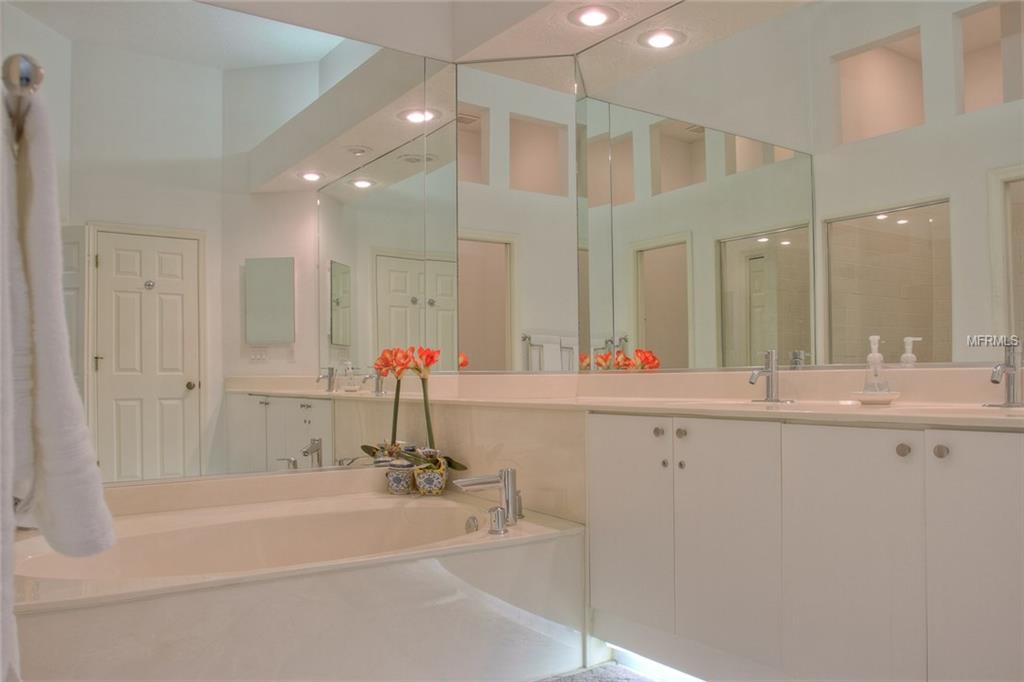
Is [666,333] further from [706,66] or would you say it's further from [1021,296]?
[1021,296]

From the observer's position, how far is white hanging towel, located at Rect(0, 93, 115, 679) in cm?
75

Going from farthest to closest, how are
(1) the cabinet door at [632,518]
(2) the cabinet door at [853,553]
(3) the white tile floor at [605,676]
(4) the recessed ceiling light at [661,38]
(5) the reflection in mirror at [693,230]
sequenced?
(4) the recessed ceiling light at [661,38] → (5) the reflection in mirror at [693,230] → (3) the white tile floor at [605,676] → (1) the cabinet door at [632,518] → (2) the cabinet door at [853,553]

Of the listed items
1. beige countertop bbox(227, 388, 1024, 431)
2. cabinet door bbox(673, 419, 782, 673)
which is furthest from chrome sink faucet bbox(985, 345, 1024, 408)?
cabinet door bbox(673, 419, 782, 673)

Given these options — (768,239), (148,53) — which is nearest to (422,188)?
(148,53)

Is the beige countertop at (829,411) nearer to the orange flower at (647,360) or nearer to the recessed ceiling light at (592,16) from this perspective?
the orange flower at (647,360)

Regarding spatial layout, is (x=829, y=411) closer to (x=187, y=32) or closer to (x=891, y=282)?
(x=891, y=282)

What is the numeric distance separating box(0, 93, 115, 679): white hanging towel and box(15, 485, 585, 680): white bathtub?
3.99 ft

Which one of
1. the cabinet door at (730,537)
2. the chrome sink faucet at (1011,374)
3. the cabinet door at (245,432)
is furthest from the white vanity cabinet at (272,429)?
the chrome sink faucet at (1011,374)

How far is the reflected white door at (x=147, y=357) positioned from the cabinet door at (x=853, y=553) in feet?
6.82

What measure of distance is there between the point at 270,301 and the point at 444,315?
71 cm

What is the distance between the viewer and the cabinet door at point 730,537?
1874 mm

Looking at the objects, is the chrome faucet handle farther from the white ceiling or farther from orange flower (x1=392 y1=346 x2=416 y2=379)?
the white ceiling

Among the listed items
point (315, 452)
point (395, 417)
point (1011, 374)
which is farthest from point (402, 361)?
point (1011, 374)

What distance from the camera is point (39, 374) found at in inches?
29.6
